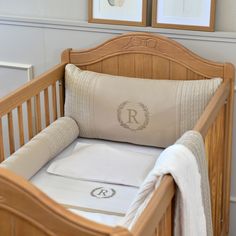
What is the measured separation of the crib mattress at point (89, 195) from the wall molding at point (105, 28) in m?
0.67

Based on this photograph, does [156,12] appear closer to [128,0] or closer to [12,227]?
[128,0]

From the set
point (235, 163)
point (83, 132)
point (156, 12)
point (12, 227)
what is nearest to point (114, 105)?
point (83, 132)

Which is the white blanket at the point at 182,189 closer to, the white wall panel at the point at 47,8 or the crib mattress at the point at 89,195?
the crib mattress at the point at 89,195

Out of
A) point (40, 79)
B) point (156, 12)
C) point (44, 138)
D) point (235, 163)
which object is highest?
point (156, 12)

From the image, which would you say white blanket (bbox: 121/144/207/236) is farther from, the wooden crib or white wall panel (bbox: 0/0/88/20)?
white wall panel (bbox: 0/0/88/20)

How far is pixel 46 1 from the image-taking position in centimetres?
280

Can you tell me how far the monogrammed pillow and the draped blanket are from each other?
0.54 m

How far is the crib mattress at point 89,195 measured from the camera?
2.05m

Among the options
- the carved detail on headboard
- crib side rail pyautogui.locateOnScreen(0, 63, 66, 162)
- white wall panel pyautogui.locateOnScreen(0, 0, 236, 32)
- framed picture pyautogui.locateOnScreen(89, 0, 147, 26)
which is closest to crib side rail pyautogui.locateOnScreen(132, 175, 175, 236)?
crib side rail pyautogui.locateOnScreen(0, 63, 66, 162)

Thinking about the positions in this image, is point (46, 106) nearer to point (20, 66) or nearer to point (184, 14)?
point (20, 66)

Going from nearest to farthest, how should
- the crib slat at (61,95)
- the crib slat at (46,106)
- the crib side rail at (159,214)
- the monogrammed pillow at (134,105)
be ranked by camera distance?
the crib side rail at (159,214), the monogrammed pillow at (134,105), the crib slat at (46,106), the crib slat at (61,95)

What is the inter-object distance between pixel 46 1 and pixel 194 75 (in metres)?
0.77

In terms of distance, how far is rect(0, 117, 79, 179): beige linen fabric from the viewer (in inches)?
88.0

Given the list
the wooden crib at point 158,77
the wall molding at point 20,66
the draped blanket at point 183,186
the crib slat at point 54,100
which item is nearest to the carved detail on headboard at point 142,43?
the wooden crib at point 158,77
